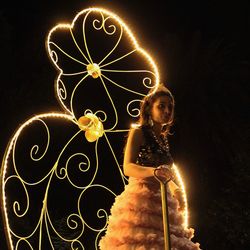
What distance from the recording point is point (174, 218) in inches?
104

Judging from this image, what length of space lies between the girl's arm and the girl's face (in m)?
0.18

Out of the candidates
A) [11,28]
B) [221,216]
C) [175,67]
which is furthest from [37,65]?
[221,216]

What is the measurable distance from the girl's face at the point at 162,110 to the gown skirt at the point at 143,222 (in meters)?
0.40

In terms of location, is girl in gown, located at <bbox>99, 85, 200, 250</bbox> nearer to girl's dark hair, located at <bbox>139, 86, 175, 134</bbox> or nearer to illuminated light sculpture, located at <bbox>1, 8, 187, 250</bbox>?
girl's dark hair, located at <bbox>139, 86, 175, 134</bbox>

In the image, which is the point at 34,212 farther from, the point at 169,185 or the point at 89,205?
the point at 169,185

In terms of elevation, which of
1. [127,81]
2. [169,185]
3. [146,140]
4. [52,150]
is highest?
[127,81]

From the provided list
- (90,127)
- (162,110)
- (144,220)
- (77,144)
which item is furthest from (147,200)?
(77,144)

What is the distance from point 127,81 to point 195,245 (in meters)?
4.12

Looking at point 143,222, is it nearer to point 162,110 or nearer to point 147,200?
point 147,200

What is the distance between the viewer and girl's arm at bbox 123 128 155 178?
2619mm

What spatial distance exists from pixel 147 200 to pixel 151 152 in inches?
11.6

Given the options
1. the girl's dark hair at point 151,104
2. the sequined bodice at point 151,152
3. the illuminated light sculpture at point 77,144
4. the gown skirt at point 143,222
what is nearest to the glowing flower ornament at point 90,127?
the girl's dark hair at point 151,104

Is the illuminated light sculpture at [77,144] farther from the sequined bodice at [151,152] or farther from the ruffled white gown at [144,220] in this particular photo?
the ruffled white gown at [144,220]

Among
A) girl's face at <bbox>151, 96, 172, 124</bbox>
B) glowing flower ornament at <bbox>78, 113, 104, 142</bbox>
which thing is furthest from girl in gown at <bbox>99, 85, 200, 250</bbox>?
glowing flower ornament at <bbox>78, 113, 104, 142</bbox>
